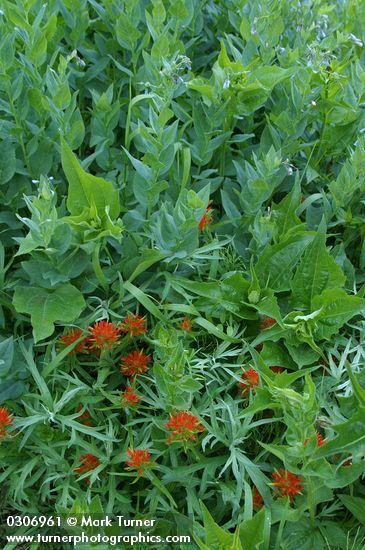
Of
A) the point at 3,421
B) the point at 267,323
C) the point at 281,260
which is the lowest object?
the point at 3,421

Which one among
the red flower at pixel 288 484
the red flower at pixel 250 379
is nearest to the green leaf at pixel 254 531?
the red flower at pixel 288 484

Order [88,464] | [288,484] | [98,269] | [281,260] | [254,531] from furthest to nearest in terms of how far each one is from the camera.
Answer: [281,260] → [98,269] → [88,464] → [288,484] → [254,531]

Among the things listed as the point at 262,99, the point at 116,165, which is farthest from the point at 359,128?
the point at 116,165

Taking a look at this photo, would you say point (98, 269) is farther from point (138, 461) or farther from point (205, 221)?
point (138, 461)

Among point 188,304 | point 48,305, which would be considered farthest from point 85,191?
point 188,304

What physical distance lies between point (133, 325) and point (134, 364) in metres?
0.11

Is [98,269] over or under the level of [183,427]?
over

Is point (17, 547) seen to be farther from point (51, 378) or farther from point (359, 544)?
point (359, 544)

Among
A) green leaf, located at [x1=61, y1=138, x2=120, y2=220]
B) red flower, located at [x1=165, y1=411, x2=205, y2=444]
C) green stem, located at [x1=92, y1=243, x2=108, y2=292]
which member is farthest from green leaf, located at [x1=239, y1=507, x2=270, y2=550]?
green leaf, located at [x1=61, y1=138, x2=120, y2=220]

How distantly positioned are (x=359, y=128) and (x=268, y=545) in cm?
146

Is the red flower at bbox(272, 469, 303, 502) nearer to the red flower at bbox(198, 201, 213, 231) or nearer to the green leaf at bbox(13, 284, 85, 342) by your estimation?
the green leaf at bbox(13, 284, 85, 342)

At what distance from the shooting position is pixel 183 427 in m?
1.71

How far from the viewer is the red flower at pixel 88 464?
1.84 m

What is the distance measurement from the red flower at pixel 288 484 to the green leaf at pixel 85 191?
854 mm
